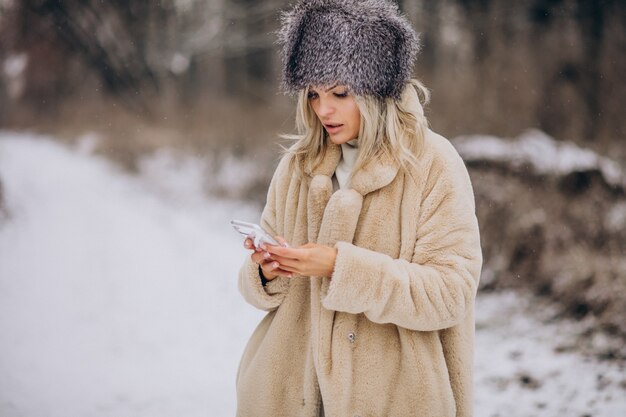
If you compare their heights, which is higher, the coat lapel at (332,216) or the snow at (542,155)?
the snow at (542,155)

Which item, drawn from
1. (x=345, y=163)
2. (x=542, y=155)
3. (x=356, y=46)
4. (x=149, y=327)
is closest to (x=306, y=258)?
(x=345, y=163)

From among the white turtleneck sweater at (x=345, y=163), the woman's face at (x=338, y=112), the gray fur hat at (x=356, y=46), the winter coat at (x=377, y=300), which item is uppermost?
the gray fur hat at (x=356, y=46)

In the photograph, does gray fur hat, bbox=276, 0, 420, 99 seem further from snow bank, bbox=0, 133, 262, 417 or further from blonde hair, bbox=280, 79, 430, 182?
snow bank, bbox=0, 133, 262, 417

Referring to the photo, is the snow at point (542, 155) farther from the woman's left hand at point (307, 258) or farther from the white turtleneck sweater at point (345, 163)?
the woman's left hand at point (307, 258)

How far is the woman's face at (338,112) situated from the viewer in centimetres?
204

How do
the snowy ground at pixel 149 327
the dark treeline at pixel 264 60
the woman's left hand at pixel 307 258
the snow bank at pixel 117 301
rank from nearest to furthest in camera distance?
the woman's left hand at pixel 307 258 < the snowy ground at pixel 149 327 < the snow bank at pixel 117 301 < the dark treeline at pixel 264 60

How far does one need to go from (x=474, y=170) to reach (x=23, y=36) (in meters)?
13.7

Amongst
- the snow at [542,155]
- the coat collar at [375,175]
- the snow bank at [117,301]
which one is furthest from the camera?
the snow at [542,155]

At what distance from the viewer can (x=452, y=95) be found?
28.7ft

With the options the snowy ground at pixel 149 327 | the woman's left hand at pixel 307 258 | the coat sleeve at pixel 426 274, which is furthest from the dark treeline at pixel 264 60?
the woman's left hand at pixel 307 258

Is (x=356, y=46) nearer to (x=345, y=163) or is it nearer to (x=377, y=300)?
(x=345, y=163)

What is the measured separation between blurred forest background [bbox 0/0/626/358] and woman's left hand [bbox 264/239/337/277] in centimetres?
368

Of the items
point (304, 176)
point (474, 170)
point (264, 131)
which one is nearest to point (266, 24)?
point (264, 131)

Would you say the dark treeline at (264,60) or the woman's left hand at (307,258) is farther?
the dark treeline at (264,60)
